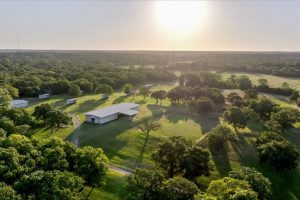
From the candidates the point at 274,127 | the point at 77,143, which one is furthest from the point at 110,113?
the point at 274,127

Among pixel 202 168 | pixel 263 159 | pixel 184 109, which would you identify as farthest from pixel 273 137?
pixel 184 109

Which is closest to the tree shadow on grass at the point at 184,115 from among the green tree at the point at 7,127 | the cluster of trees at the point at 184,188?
the cluster of trees at the point at 184,188

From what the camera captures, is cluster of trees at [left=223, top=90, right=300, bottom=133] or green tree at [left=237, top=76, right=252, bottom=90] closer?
cluster of trees at [left=223, top=90, right=300, bottom=133]

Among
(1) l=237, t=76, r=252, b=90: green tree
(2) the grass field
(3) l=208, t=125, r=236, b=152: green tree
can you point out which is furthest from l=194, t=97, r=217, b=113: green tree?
(1) l=237, t=76, r=252, b=90: green tree

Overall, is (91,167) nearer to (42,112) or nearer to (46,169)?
(46,169)

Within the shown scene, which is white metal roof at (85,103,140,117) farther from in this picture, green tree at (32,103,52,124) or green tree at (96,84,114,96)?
green tree at (96,84,114,96)

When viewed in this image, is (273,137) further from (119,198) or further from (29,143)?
(29,143)

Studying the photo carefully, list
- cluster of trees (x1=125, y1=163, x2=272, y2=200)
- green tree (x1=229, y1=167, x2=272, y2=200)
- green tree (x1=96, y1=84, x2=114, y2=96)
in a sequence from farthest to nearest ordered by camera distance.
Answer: green tree (x1=96, y1=84, x2=114, y2=96) < green tree (x1=229, y1=167, x2=272, y2=200) < cluster of trees (x1=125, y1=163, x2=272, y2=200)
